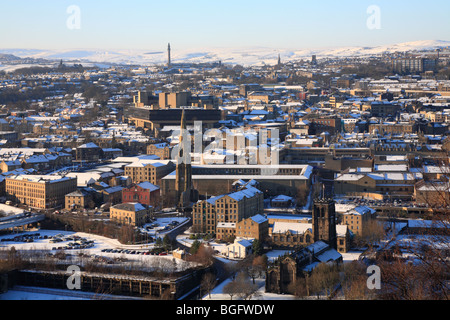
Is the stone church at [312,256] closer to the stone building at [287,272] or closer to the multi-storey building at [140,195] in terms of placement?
the stone building at [287,272]

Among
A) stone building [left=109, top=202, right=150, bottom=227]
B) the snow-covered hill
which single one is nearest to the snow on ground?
stone building [left=109, top=202, right=150, bottom=227]

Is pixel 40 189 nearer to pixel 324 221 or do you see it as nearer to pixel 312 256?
pixel 324 221

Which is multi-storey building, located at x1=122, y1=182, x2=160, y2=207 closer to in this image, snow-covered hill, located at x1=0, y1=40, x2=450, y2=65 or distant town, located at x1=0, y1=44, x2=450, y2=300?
distant town, located at x1=0, y1=44, x2=450, y2=300

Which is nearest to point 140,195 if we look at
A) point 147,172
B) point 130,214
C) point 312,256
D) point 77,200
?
point 77,200

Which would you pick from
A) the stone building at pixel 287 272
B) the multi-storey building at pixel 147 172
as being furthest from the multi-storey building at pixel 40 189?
the stone building at pixel 287 272
